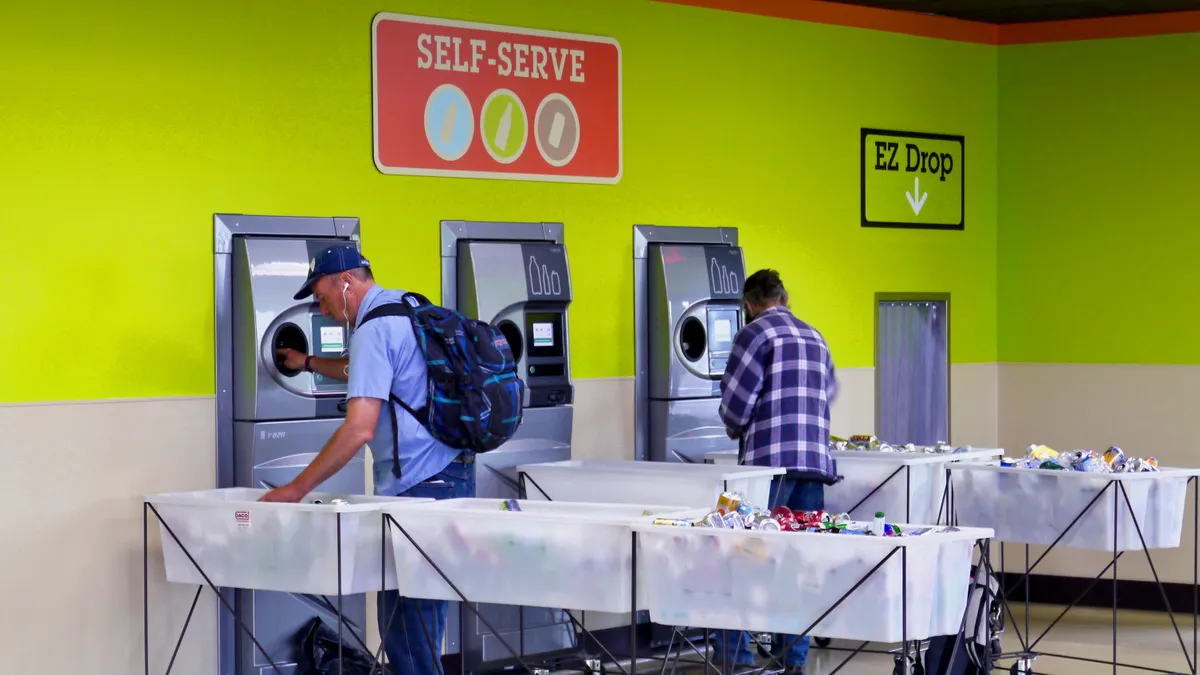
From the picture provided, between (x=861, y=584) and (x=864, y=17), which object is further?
(x=864, y=17)

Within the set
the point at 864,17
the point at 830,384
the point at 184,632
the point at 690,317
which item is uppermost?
the point at 864,17

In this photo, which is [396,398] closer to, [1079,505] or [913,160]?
[1079,505]

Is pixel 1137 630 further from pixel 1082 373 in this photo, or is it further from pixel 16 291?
pixel 16 291

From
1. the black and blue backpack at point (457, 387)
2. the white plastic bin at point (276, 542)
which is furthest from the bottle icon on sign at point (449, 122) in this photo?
the white plastic bin at point (276, 542)

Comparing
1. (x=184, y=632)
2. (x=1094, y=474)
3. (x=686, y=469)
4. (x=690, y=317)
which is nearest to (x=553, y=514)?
(x=686, y=469)

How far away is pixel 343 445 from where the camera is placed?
443cm

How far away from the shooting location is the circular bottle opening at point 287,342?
5.36 meters

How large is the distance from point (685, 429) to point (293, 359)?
6.46ft

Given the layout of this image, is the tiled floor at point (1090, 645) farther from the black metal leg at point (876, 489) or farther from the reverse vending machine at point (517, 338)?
the reverse vending machine at point (517, 338)

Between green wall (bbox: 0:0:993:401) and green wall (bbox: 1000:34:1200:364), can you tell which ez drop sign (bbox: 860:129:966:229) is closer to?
green wall (bbox: 0:0:993:401)

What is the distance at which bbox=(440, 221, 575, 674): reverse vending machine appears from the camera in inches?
238

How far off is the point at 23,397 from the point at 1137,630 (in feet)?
16.4

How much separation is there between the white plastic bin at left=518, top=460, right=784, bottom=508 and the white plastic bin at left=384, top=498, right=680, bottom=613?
2.71 ft

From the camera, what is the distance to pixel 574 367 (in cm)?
652
